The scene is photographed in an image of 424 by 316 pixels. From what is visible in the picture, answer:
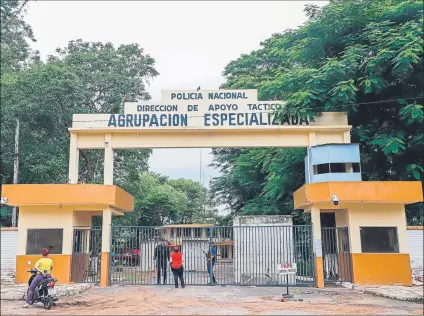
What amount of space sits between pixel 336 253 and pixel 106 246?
765 centimetres

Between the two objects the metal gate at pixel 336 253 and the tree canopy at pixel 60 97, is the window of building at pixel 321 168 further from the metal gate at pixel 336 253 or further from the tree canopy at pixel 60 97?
the tree canopy at pixel 60 97

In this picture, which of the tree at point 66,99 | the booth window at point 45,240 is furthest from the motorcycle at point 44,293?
the tree at point 66,99

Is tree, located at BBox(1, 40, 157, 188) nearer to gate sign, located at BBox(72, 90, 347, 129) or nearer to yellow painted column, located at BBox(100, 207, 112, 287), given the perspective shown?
gate sign, located at BBox(72, 90, 347, 129)

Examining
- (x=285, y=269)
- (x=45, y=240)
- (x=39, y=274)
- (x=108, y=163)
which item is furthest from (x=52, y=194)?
(x=285, y=269)

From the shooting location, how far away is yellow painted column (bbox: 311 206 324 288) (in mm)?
13414

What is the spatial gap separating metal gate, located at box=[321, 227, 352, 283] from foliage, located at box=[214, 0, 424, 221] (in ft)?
11.7

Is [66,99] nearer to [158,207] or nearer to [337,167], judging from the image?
[337,167]

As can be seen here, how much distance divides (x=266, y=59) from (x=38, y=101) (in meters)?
15.9

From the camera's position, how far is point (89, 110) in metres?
23.5

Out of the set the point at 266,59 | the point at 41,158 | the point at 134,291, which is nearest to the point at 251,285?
the point at 134,291

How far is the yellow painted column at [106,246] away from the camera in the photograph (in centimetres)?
1374

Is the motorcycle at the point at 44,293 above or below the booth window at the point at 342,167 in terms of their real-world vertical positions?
below

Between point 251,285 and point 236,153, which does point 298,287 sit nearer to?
point 251,285

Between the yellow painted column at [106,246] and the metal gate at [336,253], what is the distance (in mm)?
7090
